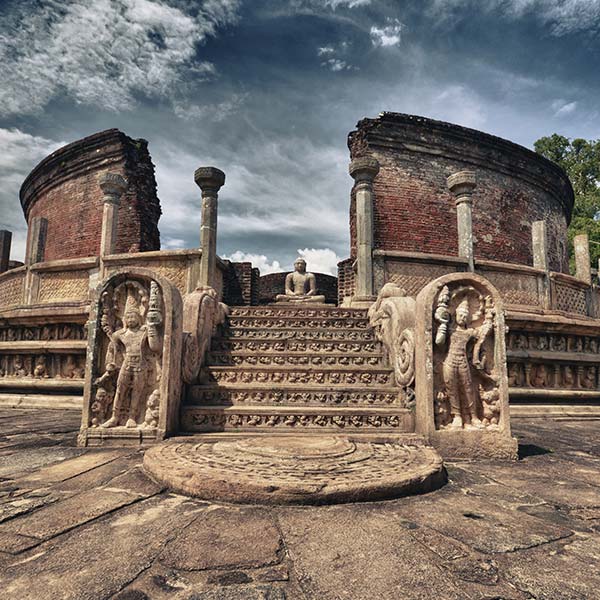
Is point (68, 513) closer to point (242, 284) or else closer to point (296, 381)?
point (296, 381)

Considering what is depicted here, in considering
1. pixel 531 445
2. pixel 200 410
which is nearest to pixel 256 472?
pixel 200 410

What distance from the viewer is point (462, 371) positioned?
10.6 ft

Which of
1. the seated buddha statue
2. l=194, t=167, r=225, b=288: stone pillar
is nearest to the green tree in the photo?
the seated buddha statue

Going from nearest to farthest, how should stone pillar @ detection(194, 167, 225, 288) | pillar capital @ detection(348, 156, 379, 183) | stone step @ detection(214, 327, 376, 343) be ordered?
stone step @ detection(214, 327, 376, 343) → stone pillar @ detection(194, 167, 225, 288) → pillar capital @ detection(348, 156, 379, 183)

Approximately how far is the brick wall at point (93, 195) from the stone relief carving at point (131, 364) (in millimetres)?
11555

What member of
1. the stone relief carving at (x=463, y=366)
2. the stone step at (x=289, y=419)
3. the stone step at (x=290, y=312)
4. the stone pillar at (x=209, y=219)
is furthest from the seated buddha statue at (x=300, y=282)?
the stone relief carving at (x=463, y=366)

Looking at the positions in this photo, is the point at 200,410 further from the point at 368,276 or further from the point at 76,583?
the point at 368,276

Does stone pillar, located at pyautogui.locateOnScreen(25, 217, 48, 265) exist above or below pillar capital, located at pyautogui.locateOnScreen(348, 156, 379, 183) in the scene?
below

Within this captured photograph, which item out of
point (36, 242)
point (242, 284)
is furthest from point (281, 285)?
point (36, 242)

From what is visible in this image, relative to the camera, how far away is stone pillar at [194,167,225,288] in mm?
7020

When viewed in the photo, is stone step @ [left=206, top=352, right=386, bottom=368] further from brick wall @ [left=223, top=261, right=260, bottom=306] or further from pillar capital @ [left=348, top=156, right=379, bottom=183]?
brick wall @ [left=223, top=261, right=260, bottom=306]

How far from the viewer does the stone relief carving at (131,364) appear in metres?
3.35

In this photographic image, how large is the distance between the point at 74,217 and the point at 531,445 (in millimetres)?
16939

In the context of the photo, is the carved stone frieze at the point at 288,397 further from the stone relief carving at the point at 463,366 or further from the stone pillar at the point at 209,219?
the stone pillar at the point at 209,219
